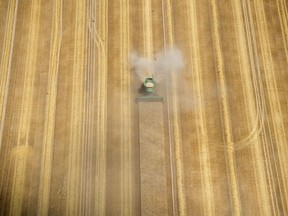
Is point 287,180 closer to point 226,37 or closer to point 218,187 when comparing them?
point 218,187

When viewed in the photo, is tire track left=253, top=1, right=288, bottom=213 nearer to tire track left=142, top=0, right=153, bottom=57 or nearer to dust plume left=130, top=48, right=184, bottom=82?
dust plume left=130, top=48, right=184, bottom=82

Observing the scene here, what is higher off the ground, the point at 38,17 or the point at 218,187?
the point at 38,17

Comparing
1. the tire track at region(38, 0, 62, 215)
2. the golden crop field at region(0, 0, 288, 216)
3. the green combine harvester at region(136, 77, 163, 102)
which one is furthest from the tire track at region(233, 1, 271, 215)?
the tire track at region(38, 0, 62, 215)

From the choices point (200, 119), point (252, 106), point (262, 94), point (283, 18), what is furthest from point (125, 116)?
point (283, 18)

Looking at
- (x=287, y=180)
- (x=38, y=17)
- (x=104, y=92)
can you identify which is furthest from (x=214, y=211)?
(x=38, y=17)

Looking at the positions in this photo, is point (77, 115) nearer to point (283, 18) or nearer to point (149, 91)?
point (149, 91)

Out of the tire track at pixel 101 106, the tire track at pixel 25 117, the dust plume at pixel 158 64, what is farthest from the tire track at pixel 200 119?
the tire track at pixel 25 117

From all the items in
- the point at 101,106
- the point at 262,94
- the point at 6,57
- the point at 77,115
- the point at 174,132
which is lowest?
the point at 174,132
